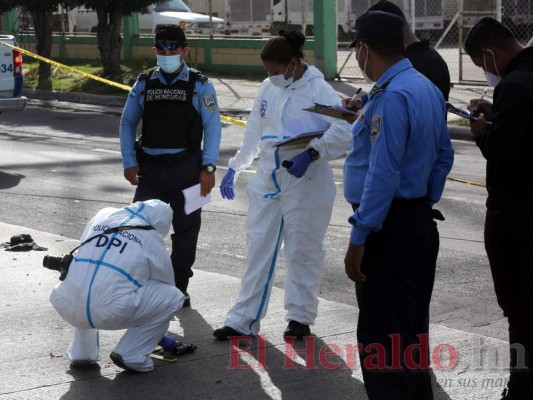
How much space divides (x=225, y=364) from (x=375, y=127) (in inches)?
77.1

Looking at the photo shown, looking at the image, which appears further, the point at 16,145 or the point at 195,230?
the point at 16,145

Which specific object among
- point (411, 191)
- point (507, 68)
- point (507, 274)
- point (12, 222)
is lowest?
point (12, 222)

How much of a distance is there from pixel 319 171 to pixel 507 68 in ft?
5.39

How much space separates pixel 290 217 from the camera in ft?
19.9

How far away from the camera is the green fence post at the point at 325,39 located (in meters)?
22.2

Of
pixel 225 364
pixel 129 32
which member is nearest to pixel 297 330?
pixel 225 364

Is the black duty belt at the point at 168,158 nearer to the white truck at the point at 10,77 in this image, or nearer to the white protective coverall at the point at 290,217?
the white protective coverall at the point at 290,217

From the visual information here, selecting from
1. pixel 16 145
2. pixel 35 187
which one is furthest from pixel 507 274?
pixel 16 145

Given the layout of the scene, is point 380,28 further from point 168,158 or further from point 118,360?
point 168,158

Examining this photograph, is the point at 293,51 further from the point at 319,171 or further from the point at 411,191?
the point at 411,191

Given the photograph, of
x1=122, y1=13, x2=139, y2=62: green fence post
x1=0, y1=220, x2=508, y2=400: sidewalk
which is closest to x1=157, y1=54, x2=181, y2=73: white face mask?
x1=0, y1=220, x2=508, y2=400: sidewalk

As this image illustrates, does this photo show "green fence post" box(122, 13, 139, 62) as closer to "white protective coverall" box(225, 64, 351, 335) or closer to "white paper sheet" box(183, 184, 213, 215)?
"white paper sheet" box(183, 184, 213, 215)

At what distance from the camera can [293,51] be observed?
20.0 ft

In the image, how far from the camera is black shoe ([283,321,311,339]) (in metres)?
6.07
